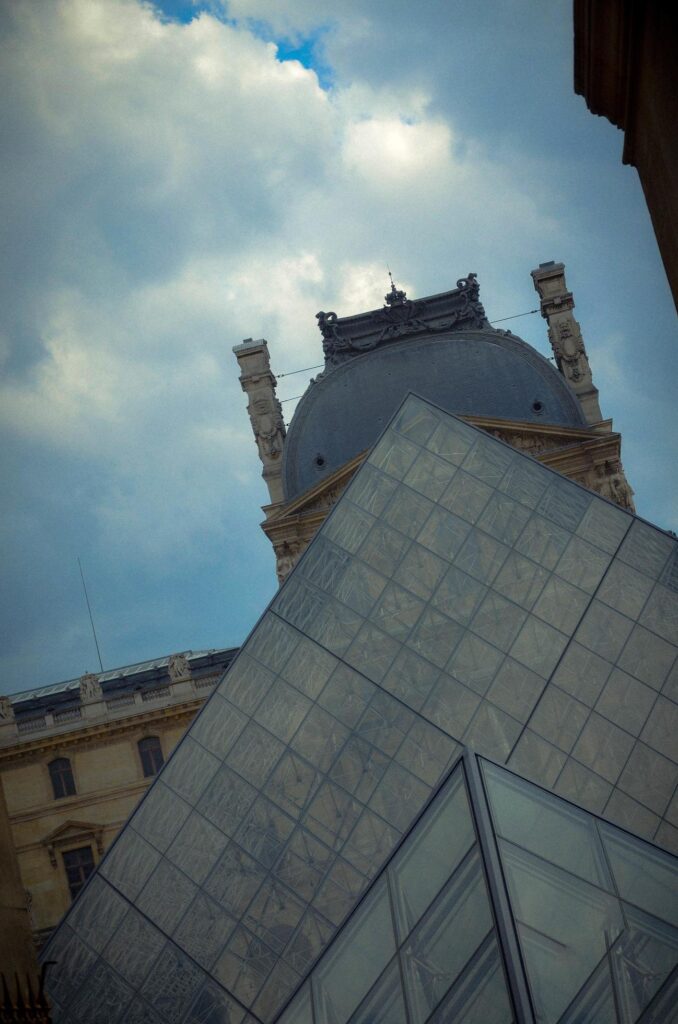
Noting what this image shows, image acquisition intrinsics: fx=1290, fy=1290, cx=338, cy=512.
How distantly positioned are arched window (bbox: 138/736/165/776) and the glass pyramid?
18329 millimetres

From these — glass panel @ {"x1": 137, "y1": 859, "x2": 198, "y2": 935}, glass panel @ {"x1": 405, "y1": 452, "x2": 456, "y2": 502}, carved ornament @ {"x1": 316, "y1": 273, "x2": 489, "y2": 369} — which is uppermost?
carved ornament @ {"x1": 316, "y1": 273, "x2": 489, "y2": 369}

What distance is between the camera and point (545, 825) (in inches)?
332

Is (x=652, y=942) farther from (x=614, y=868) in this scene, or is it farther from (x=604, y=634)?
(x=604, y=634)

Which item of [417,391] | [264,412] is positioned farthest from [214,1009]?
[264,412]

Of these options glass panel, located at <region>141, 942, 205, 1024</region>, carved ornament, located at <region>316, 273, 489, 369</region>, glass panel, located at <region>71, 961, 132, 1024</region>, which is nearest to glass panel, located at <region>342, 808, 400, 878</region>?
glass panel, located at <region>141, 942, 205, 1024</region>

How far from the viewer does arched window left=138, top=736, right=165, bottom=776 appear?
31.4 m

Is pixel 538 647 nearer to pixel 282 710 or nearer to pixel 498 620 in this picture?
pixel 498 620

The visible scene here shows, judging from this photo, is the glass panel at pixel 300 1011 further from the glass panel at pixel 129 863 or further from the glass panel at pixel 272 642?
the glass panel at pixel 272 642

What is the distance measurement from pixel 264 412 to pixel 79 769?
10.3m

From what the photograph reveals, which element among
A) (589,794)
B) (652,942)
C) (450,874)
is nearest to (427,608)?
(589,794)

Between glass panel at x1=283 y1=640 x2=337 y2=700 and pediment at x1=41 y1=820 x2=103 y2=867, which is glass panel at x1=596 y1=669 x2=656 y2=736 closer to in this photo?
glass panel at x1=283 y1=640 x2=337 y2=700

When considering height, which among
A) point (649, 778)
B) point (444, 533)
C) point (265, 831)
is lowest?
point (649, 778)

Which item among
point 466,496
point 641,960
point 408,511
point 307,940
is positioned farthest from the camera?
point 408,511

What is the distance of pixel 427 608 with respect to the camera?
528 inches
